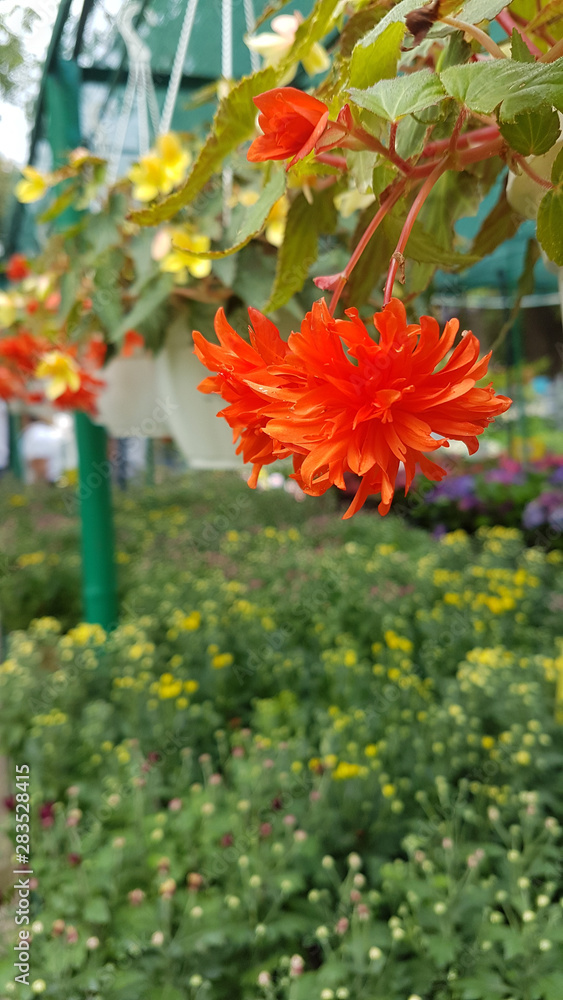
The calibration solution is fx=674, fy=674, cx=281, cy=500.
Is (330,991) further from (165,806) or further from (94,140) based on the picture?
(94,140)

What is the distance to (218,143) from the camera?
1.07 ft

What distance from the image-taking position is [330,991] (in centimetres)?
76

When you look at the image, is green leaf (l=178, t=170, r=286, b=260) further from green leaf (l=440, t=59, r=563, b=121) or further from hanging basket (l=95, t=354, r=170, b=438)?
hanging basket (l=95, t=354, r=170, b=438)

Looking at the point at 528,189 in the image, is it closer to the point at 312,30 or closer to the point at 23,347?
the point at 312,30

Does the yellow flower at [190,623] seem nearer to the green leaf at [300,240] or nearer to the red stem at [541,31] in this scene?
the green leaf at [300,240]

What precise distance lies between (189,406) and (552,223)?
62cm

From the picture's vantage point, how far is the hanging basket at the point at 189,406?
32.1 inches

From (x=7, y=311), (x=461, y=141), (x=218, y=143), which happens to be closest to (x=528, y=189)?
(x=461, y=141)

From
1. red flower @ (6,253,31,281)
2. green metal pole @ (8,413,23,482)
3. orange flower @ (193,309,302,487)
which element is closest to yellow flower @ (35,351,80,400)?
red flower @ (6,253,31,281)

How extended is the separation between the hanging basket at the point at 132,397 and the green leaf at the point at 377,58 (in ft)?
2.49

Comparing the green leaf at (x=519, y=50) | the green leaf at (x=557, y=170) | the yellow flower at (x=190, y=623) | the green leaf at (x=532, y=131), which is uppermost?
the green leaf at (x=519, y=50)

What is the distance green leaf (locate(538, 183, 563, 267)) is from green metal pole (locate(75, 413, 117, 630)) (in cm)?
133

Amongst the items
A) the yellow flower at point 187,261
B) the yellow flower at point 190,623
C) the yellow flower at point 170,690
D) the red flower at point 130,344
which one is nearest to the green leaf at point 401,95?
the yellow flower at point 187,261

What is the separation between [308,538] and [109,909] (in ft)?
6.43
